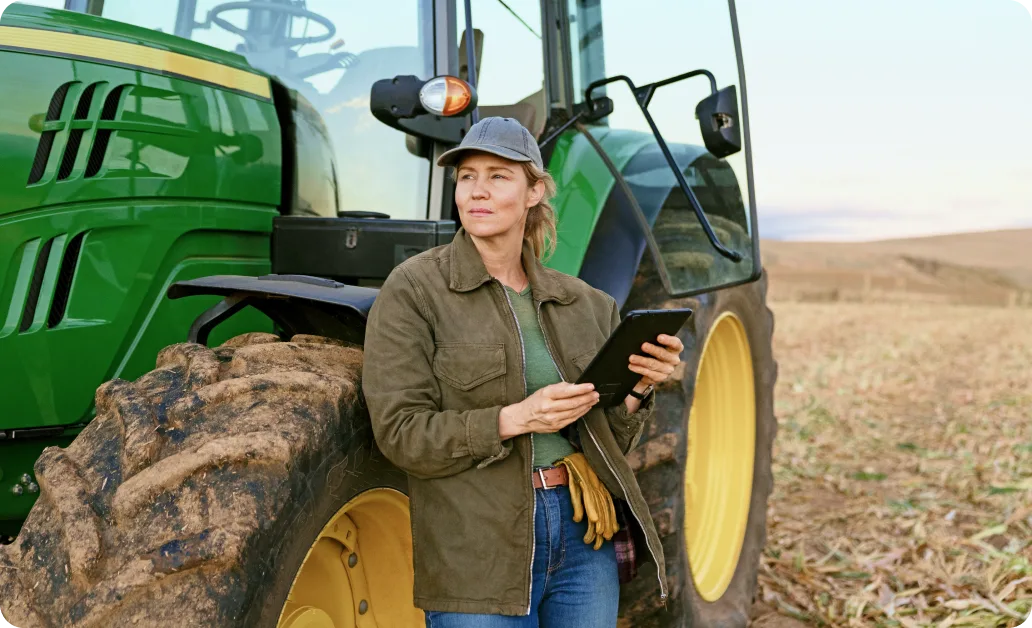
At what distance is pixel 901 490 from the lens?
5.63 meters

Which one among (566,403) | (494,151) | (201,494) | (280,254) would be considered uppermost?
(494,151)

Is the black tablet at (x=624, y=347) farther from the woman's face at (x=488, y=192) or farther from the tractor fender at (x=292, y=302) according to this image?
the tractor fender at (x=292, y=302)

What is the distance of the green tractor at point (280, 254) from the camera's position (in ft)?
5.88

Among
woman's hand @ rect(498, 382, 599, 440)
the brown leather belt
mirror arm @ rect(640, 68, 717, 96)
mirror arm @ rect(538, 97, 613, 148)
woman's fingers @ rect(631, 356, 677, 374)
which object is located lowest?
the brown leather belt

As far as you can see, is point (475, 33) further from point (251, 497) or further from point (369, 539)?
point (251, 497)

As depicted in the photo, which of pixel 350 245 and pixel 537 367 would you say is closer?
pixel 537 367

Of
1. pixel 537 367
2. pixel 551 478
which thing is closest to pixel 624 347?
pixel 537 367

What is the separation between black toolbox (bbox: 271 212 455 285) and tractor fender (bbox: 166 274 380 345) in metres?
0.32

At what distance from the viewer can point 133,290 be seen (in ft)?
8.08

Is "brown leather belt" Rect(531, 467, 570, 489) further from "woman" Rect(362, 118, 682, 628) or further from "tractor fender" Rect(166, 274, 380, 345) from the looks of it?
"tractor fender" Rect(166, 274, 380, 345)

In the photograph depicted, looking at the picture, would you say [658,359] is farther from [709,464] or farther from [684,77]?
[709,464]

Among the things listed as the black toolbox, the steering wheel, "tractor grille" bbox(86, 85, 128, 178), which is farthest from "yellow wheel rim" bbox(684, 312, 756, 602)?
"tractor grille" bbox(86, 85, 128, 178)

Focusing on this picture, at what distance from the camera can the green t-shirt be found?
2150mm

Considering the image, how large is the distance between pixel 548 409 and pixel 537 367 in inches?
8.9
